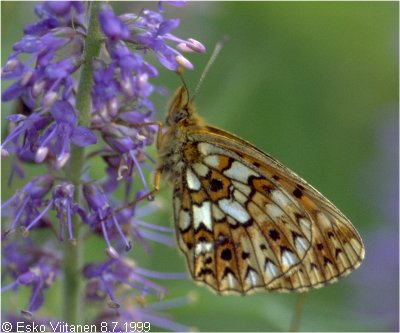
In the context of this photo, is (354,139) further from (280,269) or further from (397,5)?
(280,269)

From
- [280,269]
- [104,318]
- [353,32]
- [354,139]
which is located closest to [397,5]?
[353,32]

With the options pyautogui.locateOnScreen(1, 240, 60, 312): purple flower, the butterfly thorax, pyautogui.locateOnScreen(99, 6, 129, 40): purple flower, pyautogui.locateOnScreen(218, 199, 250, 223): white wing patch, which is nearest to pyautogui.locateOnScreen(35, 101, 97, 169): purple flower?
pyautogui.locateOnScreen(99, 6, 129, 40): purple flower

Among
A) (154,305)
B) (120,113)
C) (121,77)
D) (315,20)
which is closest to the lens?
(121,77)

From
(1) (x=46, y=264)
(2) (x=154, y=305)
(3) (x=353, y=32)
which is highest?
(3) (x=353, y=32)

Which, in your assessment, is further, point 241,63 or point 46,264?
point 241,63

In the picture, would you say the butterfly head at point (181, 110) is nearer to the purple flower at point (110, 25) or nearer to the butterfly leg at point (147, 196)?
the butterfly leg at point (147, 196)

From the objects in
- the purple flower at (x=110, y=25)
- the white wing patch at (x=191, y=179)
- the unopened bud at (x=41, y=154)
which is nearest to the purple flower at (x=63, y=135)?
the unopened bud at (x=41, y=154)

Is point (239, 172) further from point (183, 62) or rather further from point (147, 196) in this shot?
point (183, 62)
